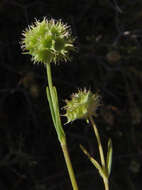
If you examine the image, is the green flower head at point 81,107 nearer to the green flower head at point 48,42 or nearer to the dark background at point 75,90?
the green flower head at point 48,42

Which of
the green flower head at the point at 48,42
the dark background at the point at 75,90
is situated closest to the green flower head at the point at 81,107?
the green flower head at the point at 48,42

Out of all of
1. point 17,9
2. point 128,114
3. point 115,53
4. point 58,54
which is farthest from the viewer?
point 128,114

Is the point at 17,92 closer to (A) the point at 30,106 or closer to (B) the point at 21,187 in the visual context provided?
(A) the point at 30,106

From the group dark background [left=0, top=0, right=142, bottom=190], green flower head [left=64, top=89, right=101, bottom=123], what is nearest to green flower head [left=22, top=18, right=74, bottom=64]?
green flower head [left=64, top=89, right=101, bottom=123]

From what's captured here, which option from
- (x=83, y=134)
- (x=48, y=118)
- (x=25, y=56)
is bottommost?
(x=83, y=134)

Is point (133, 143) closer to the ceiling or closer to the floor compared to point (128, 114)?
closer to the floor

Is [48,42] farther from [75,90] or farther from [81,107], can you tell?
[75,90]

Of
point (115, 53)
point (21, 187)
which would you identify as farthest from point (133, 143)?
point (21, 187)

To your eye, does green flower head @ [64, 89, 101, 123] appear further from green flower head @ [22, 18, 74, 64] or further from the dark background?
the dark background
